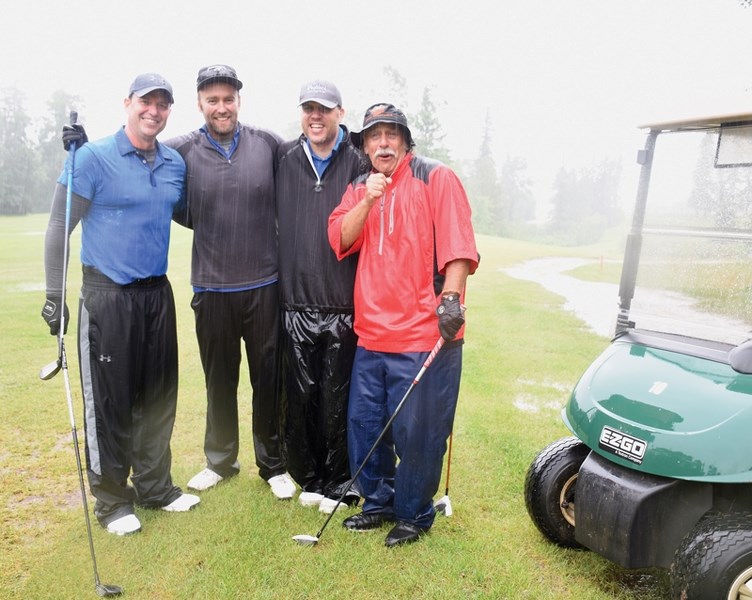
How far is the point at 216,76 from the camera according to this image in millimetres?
3318

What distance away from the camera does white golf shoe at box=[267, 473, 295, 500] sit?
361cm

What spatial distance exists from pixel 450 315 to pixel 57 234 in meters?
2.03

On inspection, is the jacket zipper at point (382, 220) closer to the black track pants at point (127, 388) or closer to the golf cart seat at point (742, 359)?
the black track pants at point (127, 388)

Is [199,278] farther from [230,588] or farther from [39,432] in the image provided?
[39,432]

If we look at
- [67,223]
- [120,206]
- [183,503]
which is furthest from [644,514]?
[67,223]

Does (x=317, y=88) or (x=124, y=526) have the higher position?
(x=317, y=88)

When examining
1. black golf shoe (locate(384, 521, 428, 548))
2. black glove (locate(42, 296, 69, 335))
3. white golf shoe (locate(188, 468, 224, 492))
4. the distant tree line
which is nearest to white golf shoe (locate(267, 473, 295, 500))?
white golf shoe (locate(188, 468, 224, 492))

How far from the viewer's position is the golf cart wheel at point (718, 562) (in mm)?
2156

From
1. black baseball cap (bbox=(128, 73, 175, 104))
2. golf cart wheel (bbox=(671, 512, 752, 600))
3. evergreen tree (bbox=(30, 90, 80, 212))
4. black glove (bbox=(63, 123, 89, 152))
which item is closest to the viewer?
golf cart wheel (bbox=(671, 512, 752, 600))

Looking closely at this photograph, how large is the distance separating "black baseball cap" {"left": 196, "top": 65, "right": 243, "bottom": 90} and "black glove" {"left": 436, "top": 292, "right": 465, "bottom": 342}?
5.72 ft

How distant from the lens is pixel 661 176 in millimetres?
3074

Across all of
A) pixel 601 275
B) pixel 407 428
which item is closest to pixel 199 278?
pixel 407 428

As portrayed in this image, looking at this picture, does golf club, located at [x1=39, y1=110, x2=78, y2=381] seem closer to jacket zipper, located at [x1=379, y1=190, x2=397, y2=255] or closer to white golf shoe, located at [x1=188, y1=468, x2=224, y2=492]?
white golf shoe, located at [x1=188, y1=468, x2=224, y2=492]

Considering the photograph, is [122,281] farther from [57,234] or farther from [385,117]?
[385,117]
